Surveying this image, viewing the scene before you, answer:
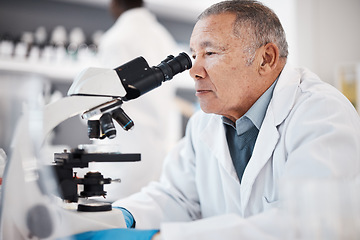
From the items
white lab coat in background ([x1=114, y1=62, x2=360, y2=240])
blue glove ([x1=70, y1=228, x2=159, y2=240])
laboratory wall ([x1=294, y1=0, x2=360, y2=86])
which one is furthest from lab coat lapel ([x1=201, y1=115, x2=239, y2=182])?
laboratory wall ([x1=294, y1=0, x2=360, y2=86])

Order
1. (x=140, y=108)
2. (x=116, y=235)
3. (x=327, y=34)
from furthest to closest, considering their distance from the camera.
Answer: (x=327, y=34), (x=140, y=108), (x=116, y=235)

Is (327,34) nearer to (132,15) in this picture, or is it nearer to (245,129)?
(132,15)

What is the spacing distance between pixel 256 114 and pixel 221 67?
19 cm

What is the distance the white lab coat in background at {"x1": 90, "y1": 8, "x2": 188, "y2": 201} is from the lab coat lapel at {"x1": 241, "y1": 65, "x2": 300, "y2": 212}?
86 cm

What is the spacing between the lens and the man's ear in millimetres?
1273

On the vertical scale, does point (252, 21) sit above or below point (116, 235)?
above

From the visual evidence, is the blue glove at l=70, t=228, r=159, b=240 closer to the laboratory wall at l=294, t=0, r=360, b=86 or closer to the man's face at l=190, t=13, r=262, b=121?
the man's face at l=190, t=13, r=262, b=121

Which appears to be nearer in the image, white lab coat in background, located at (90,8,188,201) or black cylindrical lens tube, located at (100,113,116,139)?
black cylindrical lens tube, located at (100,113,116,139)

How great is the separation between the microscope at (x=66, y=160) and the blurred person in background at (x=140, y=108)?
3.01ft

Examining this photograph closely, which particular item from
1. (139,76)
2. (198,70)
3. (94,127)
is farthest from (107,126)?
(198,70)

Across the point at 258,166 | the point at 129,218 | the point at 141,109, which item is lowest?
the point at 129,218

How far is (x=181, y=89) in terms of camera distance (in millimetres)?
3883

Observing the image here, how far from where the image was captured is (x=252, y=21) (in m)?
1.24

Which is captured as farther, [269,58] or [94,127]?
[269,58]
